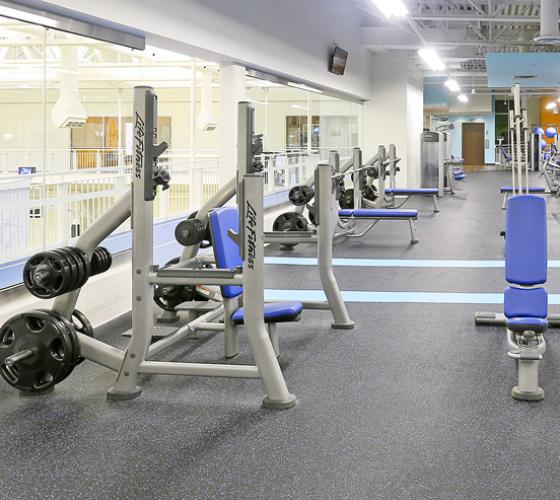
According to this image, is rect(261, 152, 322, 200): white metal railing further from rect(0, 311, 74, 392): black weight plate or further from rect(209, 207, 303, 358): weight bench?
rect(0, 311, 74, 392): black weight plate

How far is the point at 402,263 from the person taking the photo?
7609 mm

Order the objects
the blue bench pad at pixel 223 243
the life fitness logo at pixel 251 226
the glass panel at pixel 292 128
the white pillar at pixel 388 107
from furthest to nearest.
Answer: the white pillar at pixel 388 107 → the glass panel at pixel 292 128 → the blue bench pad at pixel 223 243 → the life fitness logo at pixel 251 226

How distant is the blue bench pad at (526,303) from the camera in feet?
11.7

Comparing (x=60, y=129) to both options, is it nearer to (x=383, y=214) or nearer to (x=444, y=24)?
(x=383, y=214)

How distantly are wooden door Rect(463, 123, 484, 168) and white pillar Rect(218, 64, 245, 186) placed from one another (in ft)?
95.5

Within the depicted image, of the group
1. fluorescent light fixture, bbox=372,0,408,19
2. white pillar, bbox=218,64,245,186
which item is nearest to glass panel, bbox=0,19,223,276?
white pillar, bbox=218,64,245,186

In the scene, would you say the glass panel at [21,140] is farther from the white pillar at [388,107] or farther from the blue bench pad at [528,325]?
the white pillar at [388,107]

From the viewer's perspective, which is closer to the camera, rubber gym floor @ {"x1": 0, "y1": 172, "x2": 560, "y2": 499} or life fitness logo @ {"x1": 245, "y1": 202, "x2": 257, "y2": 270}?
rubber gym floor @ {"x1": 0, "y1": 172, "x2": 560, "y2": 499}

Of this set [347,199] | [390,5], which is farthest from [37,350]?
[347,199]

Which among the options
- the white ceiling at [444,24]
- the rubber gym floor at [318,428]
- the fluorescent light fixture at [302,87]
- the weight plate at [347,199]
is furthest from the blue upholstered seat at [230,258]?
the white ceiling at [444,24]

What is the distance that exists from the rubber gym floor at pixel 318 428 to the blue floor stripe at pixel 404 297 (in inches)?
29.8

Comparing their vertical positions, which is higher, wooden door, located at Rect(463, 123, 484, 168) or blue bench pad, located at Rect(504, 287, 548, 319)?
wooden door, located at Rect(463, 123, 484, 168)

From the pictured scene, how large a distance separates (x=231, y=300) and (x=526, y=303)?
155 centimetres

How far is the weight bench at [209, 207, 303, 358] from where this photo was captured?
3.82 meters
